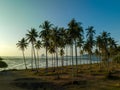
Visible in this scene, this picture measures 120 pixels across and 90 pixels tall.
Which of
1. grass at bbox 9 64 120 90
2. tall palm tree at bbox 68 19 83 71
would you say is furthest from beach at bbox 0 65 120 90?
tall palm tree at bbox 68 19 83 71

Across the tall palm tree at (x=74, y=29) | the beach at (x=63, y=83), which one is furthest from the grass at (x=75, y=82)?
the tall palm tree at (x=74, y=29)

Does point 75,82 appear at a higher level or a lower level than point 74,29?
lower

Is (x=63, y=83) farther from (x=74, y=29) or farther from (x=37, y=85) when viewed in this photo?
(x=74, y=29)

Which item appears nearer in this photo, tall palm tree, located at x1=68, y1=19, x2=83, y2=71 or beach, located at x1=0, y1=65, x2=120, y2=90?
beach, located at x1=0, y1=65, x2=120, y2=90

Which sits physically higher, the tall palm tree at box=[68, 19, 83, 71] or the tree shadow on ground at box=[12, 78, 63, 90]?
the tall palm tree at box=[68, 19, 83, 71]

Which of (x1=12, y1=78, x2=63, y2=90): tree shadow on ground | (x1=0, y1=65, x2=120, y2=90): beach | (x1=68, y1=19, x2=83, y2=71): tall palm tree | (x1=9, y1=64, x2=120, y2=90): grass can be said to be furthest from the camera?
(x1=68, y1=19, x2=83, y2=71): tall palm tree

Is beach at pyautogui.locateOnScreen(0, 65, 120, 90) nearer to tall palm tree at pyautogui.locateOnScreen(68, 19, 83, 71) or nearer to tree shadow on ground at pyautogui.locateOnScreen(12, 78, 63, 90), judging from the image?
tree shadow on ground at pyautogui.locateOnScreen(12, 78, 63, 90)

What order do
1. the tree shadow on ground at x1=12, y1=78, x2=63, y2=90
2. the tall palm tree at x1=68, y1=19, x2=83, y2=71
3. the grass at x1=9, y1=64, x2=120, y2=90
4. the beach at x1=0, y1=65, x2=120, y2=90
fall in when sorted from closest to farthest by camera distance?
the tree shadow on ground at x1=12, y1=78, x2=63, y2=90 → the beach at x1=0, y1=65, x2=120, y2=90 → the grass at x1=9, y1=64, x2=120, y2=90 → the tall palm tree at x1=68, y1=19, x2=83, y2=71

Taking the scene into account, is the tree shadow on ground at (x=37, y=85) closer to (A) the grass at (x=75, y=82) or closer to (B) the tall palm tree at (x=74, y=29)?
(A) the grass at (x=75, y=82)

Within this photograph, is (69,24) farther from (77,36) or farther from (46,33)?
(46,33)

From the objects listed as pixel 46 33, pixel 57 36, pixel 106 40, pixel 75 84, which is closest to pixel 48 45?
pixel 46 33

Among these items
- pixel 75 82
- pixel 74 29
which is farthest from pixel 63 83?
pixel 74 29

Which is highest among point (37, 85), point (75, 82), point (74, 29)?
point (74, 29)

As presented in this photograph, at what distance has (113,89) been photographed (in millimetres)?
35312
